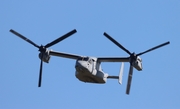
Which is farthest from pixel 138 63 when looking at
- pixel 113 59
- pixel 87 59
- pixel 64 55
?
pixel 64 55

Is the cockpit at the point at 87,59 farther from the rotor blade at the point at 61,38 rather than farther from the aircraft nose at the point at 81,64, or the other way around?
the rotor blade at the point at 61,38

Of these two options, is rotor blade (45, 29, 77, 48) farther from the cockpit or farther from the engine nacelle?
the engine nacelle

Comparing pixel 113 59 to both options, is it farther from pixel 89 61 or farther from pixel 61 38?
pixel 61 38

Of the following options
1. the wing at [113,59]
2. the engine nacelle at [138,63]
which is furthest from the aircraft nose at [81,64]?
the engine nacelle at [138,63]

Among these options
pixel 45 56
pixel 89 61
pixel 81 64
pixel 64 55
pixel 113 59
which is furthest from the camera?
pixel 64 55

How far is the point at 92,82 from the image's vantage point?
59656 mm

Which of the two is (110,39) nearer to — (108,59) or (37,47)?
(108,59)

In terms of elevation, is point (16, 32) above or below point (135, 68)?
above

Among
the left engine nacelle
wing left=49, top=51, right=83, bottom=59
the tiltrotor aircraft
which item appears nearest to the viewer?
the tiltrotor aircraft

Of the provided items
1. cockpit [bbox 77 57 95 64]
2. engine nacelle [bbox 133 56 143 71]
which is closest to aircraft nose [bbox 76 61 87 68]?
cockpit [bbox 77 57 95 64]

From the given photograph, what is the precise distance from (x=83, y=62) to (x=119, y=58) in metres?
4.53

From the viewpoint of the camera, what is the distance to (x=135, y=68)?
5806 centimetres

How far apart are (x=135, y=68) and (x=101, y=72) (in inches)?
159

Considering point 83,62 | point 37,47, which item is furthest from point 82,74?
point 37,47
